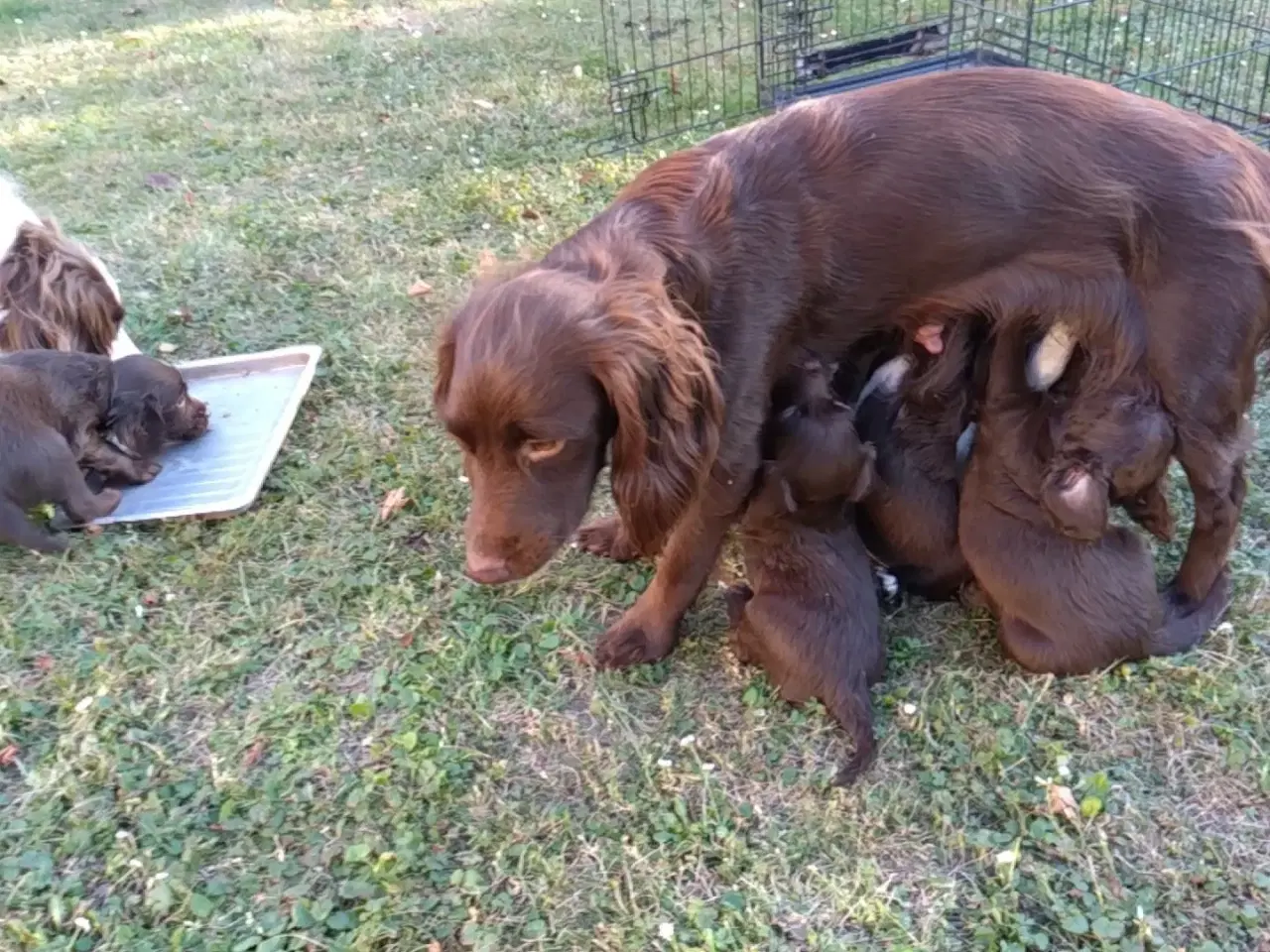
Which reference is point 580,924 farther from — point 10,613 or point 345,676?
point 10,613

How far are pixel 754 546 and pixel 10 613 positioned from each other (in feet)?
7.21

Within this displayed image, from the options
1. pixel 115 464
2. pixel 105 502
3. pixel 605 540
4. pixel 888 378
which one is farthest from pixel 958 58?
pixel 105 502

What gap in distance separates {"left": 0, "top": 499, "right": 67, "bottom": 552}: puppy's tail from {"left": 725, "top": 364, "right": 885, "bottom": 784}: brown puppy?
A: 7.13ft

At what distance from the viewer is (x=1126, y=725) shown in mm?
2604

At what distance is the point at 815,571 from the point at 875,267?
30.0 inches

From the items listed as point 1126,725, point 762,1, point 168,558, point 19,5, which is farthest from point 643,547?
point 19,5

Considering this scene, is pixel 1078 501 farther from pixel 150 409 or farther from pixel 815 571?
pixel 150 409

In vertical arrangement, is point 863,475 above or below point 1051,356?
below

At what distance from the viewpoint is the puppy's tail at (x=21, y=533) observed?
3.38m

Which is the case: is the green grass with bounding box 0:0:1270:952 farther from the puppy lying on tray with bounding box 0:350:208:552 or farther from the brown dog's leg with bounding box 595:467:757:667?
the puppy lying on tray with bounding box 0:350:208:552

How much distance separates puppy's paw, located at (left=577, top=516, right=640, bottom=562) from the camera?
3260mm

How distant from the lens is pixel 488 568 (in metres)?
2.46

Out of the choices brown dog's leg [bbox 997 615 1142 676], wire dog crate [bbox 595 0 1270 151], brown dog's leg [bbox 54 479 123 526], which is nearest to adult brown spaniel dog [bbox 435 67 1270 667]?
brown dog's leg [bbox 997 615 1142 676]

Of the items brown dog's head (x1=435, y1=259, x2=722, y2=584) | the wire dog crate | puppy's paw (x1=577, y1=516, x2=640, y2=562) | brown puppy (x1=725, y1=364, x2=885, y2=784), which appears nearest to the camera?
brown dog's head (x1=435, y1=259, x2=722, y2=584)
